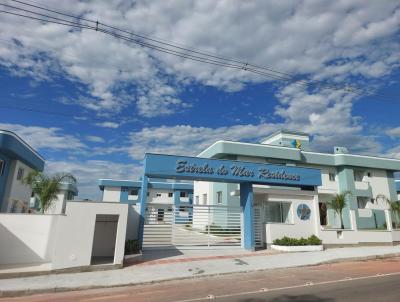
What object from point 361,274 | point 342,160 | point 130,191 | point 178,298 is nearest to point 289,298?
point 178,298

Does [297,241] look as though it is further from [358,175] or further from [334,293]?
[358,175]

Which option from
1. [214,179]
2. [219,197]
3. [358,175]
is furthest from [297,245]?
[358,175]

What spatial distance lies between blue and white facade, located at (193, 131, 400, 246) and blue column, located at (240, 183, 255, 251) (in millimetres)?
715

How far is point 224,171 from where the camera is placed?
1758cm

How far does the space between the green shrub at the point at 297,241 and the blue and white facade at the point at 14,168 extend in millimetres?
18604

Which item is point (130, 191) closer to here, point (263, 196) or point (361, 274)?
point (263, 196)

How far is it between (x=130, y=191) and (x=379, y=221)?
3558 centimetres

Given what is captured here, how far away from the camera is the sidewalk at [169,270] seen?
974cm

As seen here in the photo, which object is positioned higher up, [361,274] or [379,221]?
[379,221]

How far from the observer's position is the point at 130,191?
4859cm

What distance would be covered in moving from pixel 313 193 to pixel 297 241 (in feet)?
12.9

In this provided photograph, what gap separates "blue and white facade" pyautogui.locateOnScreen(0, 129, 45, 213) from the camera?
19.7 m

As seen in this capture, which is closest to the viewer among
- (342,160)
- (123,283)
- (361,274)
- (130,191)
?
(123,283)

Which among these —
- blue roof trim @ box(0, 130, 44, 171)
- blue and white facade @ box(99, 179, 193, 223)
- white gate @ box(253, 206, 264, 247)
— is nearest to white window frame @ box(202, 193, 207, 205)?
white gate @ box(253, 206, 264, 247)
